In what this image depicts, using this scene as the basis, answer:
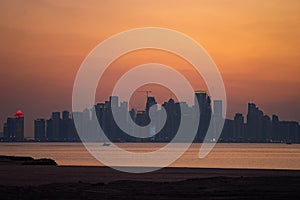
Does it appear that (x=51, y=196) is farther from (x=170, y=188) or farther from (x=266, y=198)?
(x=266, y=198)

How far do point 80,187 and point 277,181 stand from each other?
11953 millimetres

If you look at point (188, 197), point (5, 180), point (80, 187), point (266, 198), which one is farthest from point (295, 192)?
point (5, 180)

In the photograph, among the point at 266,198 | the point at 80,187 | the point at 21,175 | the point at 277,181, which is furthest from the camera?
the point at 21,175

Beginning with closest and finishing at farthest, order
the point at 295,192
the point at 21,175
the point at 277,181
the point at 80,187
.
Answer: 1. the point at 295,192
2. the point at 80,187
3. the point at 277,181
4. the point at 21,175

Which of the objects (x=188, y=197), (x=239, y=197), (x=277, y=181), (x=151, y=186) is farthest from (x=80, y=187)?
(x=277, y=181)

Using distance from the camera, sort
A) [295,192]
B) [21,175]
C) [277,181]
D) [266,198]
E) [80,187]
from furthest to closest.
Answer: [21,175], [277,181], [80,187], [295,192], [266,198]

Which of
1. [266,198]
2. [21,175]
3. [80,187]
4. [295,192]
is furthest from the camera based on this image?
[21,175]

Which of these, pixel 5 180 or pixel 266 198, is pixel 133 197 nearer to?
pixel 266 198

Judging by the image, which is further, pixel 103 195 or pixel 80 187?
pixel 80 187

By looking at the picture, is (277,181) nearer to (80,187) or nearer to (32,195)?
(80,187)

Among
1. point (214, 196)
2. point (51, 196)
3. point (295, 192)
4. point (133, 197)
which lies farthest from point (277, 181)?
point (51, 196)

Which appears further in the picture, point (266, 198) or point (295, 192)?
point (295, 192)

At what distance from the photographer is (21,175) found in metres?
47.3

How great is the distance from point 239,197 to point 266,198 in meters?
1.21
